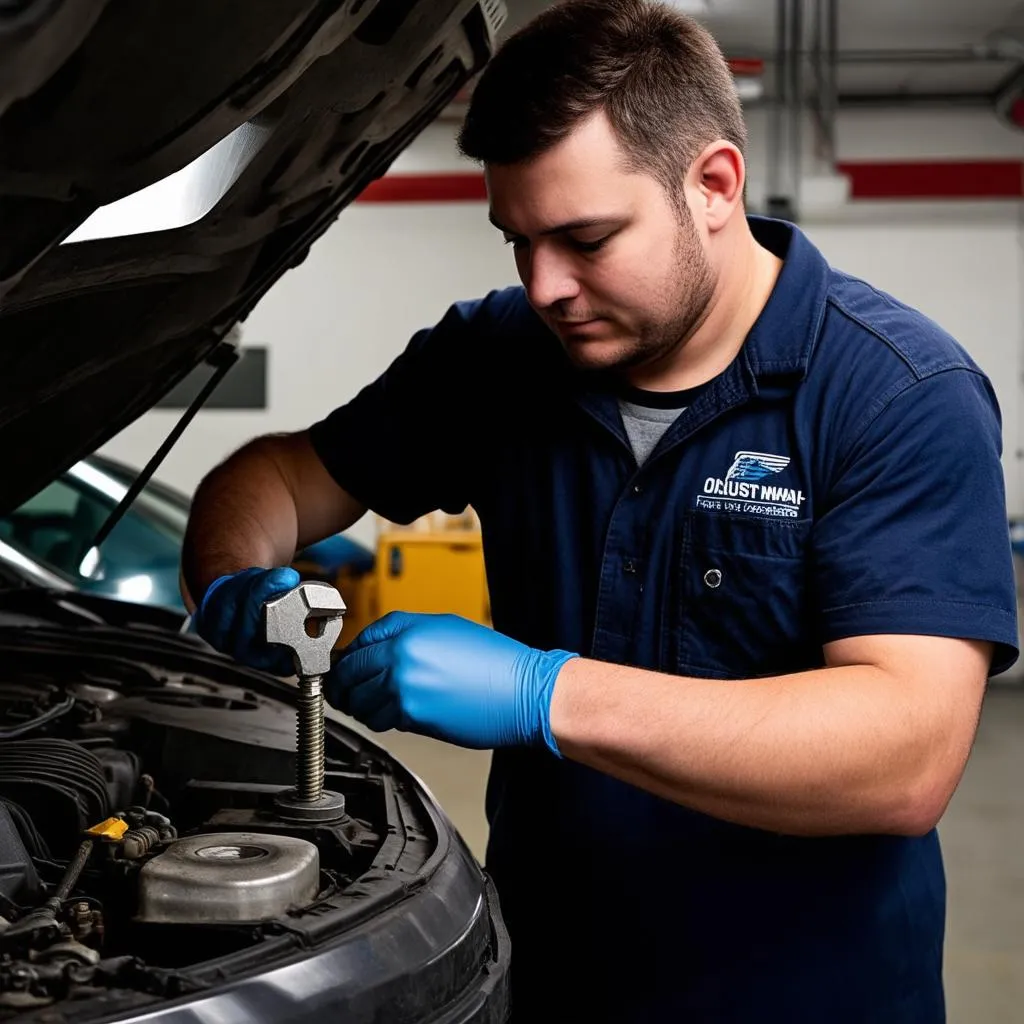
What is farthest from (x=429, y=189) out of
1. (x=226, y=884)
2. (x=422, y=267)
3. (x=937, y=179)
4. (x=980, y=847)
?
(x=226, y=884)

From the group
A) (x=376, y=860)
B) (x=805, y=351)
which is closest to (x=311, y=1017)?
(x=376, y=860)

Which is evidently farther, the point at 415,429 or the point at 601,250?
the point at 415,429

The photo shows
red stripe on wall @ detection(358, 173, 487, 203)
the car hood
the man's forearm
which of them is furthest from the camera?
red stripe on wall @ detection(358, 173, 487, 203)

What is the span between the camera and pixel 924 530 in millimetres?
1175

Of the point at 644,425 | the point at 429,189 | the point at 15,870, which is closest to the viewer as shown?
the point at 15,870

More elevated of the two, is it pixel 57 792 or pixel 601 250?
pixel 601 250

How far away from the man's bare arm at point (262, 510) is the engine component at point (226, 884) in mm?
521

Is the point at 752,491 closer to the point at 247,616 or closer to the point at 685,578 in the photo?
the point at 685,578

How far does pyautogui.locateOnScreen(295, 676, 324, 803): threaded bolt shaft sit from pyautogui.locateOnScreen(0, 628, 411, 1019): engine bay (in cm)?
4

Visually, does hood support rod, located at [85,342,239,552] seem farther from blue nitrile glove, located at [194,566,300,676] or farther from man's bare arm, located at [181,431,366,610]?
blue nitrile glove, located at [194,566,300,676]

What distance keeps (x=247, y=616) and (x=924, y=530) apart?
2.20ft

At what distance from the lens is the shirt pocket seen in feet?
4.20

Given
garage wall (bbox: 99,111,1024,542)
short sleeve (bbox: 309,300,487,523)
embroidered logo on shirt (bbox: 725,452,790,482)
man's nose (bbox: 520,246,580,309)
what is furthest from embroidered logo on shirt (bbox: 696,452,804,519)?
garage wall (bbox: 99,111,1024,542)

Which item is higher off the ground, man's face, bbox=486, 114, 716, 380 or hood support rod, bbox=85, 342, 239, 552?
man's face, bbox=486, 114, 716, 380
